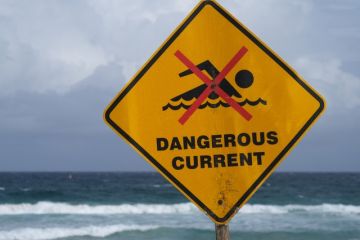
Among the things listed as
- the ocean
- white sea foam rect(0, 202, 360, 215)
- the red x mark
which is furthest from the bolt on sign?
white sea foam rect(0, 202, 360, 215)

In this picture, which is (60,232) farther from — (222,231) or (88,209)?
(222,231)

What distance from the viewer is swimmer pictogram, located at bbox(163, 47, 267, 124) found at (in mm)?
2367

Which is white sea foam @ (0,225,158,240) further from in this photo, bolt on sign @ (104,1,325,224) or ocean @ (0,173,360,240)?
bolt on sign @ (104,1,325,224)

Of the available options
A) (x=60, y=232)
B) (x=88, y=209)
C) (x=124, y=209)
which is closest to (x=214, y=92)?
(x=60, y=232)

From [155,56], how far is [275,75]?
1.69 ft

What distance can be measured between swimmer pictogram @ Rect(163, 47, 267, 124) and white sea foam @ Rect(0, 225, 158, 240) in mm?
16133

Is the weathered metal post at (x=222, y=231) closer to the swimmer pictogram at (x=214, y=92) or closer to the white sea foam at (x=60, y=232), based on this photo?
the swimmer pictogram at (x=214, y=92)

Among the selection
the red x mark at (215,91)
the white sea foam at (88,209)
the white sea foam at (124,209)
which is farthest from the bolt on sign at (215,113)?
the white sea foam at (88,209)

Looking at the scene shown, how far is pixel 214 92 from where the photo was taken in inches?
93.2

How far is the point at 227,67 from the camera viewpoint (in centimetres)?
238

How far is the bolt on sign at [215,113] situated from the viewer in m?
2.37

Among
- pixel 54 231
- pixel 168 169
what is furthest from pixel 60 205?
pixel 168 169

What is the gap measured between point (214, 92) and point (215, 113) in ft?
0.29

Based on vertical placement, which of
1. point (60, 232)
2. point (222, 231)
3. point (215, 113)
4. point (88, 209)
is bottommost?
point (88, 209)
